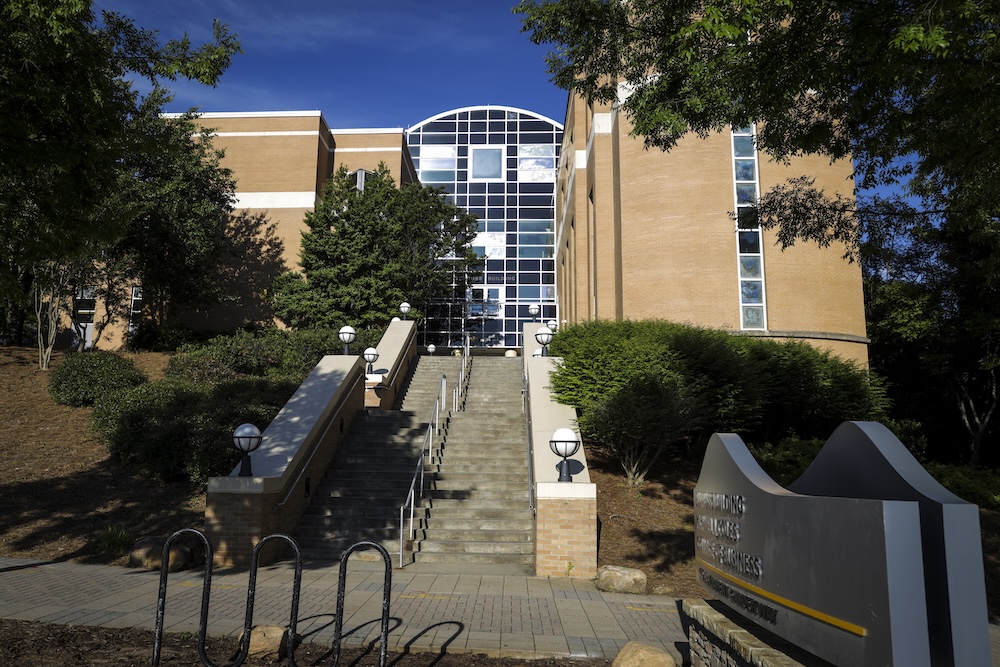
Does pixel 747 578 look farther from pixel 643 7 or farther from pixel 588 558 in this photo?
pixel 643 7

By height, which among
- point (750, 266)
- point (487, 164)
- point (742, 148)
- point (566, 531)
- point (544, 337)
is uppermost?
point (487, 164)

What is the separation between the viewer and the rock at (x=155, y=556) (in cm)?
918

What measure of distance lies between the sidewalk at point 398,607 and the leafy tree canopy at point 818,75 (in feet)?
18.1

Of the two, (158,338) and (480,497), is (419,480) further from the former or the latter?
(158,338)

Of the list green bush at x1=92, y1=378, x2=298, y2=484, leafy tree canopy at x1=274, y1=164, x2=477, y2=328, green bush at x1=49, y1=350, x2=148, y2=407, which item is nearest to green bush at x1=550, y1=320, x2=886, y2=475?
green bush at x1=92, y1=378, x2=298, y2=484

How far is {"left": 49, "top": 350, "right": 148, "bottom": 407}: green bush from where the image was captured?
16188 mm

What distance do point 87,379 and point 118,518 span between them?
6.81 meters

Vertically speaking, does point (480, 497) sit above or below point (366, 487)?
below

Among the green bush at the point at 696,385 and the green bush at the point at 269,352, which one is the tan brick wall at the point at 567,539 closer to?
the green bush at the point at 696,385

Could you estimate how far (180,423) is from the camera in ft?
42.2

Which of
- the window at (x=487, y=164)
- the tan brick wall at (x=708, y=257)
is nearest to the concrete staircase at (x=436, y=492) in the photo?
the tan brick wall at (x=708, y=257)

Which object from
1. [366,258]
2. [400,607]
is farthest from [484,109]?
[400,607]

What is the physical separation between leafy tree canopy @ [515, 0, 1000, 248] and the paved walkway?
17.6ft

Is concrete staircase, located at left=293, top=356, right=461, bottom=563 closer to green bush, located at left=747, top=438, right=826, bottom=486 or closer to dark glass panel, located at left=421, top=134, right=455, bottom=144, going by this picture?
green bush, located at left=747, top=438, right=826, bottom=486
